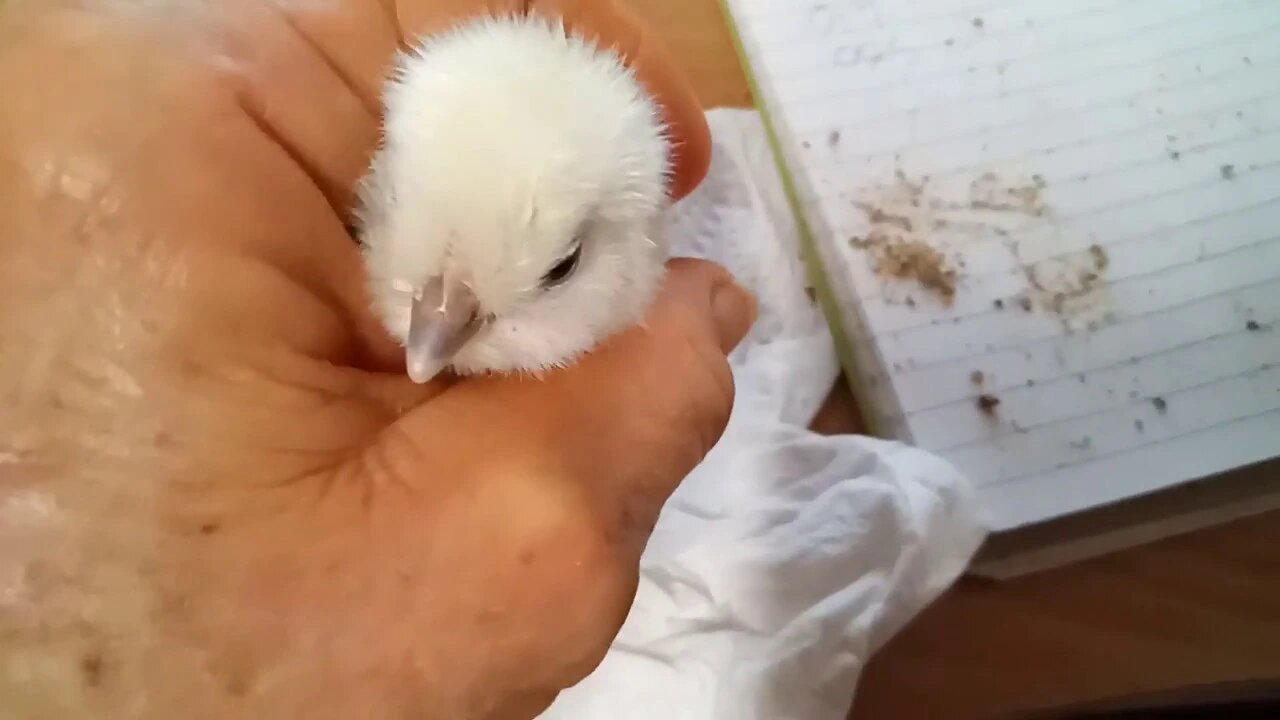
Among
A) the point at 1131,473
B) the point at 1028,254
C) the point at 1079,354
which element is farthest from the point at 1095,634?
the point at 1028,254

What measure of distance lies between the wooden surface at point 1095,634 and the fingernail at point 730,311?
0.36 meters

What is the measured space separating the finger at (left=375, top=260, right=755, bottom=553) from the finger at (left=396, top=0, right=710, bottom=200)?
0.42 feet

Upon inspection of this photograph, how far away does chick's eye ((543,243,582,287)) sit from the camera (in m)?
0.64

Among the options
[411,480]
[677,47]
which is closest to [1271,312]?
[677,47]

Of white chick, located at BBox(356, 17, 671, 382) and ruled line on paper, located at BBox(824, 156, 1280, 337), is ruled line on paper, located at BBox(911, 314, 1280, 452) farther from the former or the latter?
white chick, located at BBox(356, 17, 671, 382)

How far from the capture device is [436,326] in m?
0.60

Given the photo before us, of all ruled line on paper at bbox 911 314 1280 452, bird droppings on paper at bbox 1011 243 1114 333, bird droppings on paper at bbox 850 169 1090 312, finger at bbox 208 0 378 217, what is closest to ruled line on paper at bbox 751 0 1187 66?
bird droppings on paper at bbox 850 169 1090 312

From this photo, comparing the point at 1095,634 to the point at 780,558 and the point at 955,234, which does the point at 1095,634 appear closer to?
the point at 780,558

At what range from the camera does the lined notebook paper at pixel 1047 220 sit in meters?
1.00

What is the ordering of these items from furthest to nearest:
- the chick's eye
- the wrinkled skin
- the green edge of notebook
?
the green edge of notebook → the chick's eye → the wrinkled skin

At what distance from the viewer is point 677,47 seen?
118 centimetres

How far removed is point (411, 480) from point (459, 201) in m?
0.17

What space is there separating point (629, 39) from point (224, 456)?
439 mm

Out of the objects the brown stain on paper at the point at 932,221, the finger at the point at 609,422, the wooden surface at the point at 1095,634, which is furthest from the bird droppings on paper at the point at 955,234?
the finger at the point at 609,422
